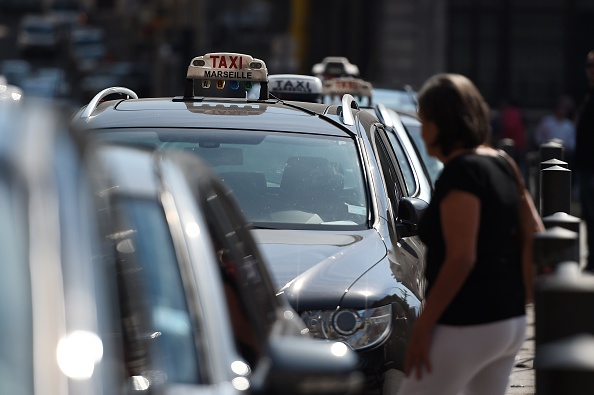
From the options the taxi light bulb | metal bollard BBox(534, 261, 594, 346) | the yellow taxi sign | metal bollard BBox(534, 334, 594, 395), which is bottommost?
metal bollard BBox(534, 334, 594, 395)

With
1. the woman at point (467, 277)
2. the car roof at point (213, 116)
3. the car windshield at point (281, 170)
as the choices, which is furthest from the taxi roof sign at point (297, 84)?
the woman at point (467, 277)

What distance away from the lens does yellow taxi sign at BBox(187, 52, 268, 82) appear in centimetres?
854

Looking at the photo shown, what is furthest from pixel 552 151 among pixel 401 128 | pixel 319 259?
pixel 319 259

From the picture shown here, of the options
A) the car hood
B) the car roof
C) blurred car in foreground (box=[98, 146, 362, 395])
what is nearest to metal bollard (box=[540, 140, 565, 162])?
the car roof

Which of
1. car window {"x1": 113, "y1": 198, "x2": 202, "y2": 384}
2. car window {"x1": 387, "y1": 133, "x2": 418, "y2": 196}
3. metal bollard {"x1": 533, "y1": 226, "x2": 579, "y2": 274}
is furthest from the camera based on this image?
car window {"x1": 387, "y1": 133, "x2": 418, "y2": 196}

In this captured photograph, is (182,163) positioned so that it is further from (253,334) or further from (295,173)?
(295,173)

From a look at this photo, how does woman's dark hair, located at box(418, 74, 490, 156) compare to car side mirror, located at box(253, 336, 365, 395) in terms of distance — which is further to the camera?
woman's dark hair, located at box(418, 74, 490, 156)

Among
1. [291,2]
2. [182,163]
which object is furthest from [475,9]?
[182,163]

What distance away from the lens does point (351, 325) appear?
19.2 feet

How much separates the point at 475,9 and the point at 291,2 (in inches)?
449

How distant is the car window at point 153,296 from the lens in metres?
3.00

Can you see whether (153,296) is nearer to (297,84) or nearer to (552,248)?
(552,248)

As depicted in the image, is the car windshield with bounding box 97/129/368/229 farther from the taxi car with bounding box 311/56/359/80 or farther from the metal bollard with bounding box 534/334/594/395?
the taxi car with bounding box 311/56/359/80

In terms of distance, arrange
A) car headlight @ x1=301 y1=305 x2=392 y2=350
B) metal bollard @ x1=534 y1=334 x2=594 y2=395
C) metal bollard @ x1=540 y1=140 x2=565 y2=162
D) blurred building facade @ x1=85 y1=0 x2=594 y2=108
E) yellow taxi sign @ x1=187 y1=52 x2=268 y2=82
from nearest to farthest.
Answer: metal bollard @ x1=534 y1=334 x2=594 y2=395 → car headlight @ x1=301 y1=305 x2=392 y2=350 → yellow taxi sign @ x1=187 y1=52 x2=268 y2=82 → metal bollard @ x1=540 y1=140 x2=565 y2=162 → blurred building facade @ x1=85 y1=0 x2=594 y2=108
